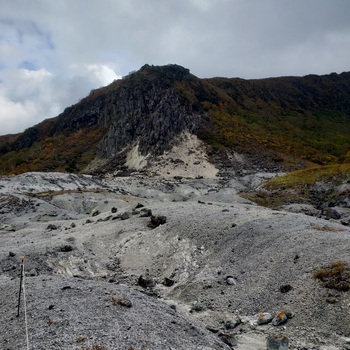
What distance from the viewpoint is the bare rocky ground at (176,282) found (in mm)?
14430

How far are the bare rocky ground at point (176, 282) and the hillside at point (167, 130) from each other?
84612mm

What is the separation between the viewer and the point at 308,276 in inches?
847

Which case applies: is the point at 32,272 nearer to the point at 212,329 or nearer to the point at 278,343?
the point at 212,329

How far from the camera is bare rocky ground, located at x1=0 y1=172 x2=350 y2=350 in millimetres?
14430

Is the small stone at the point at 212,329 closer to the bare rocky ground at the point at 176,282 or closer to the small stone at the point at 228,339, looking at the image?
the bare rocky ground at the point at 176,282

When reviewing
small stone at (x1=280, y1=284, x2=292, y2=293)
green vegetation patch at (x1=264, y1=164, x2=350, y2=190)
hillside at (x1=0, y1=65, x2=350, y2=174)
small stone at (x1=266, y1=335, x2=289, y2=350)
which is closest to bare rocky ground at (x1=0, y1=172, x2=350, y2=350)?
small stone at (x1=280, y1=284, x2=292, y2=293)

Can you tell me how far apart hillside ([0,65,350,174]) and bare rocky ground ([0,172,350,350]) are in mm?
84612

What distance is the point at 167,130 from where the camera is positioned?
427 feet

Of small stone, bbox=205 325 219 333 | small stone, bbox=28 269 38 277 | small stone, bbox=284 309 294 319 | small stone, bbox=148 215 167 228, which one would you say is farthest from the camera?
small stone, bbox=148 215 167 228

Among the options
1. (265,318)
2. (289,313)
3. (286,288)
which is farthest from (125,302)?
(286,288)

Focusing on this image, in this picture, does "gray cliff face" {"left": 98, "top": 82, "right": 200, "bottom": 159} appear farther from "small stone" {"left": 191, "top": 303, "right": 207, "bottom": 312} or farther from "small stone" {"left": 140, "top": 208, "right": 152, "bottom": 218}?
"small stone" {"left": 191, "top": 303, "right": 207, "bottom": 312}

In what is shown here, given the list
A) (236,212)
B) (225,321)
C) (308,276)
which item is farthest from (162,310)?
(236,212)

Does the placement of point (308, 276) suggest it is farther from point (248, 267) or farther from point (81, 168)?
point (81, 168)

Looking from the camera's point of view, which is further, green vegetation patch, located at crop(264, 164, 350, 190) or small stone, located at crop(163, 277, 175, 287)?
green vegetation patch, located at crop(264, 164, 350, 190)
